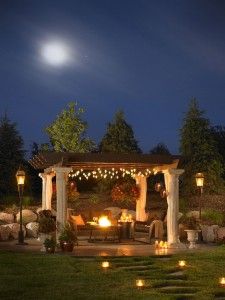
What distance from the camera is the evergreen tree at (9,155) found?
89.7 ft

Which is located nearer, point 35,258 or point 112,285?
point 112,285

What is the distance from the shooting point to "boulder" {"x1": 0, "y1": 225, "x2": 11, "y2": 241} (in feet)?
61.4

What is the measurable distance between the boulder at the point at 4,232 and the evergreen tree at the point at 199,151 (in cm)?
951

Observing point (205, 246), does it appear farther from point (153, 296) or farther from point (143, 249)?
point (153, 296)

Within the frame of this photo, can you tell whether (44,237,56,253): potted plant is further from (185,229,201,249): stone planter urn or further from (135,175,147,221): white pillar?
(135,175,147,221): white pillar

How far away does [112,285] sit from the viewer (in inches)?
388

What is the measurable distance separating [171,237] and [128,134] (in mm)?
10985

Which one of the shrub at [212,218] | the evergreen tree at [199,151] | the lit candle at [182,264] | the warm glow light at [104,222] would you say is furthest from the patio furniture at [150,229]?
the lit candle at [182,264]

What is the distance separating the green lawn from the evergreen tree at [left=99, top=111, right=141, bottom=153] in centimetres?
1312

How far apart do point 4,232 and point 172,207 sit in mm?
5569

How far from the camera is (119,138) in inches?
1061

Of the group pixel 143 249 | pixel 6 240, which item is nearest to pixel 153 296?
pixel 143 249

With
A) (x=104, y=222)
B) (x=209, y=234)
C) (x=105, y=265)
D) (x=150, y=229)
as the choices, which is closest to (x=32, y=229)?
(x=104, y=222)

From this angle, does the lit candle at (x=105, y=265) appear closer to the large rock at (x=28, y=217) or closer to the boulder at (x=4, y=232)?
the boulder at (x=4, y=232)
